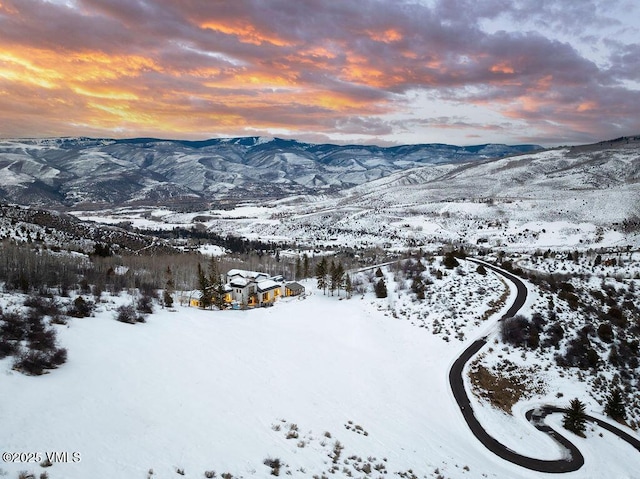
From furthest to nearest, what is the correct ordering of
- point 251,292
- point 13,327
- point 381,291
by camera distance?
point 251,292 → point 381,291 → point 13,327

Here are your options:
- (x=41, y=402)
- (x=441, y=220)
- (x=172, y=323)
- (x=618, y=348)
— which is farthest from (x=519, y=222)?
(x=41, y=402)

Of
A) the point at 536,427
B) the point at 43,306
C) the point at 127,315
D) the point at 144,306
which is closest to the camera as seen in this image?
the point at 536,427

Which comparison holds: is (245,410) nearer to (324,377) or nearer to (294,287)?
(324,377)

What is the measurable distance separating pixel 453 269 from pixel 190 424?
4996 centimetres

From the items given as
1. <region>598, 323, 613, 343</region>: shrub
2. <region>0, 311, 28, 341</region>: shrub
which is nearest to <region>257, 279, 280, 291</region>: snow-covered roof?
<region>0, 311, 28, 341</region>: shrub

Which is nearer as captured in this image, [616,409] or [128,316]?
[616,409]

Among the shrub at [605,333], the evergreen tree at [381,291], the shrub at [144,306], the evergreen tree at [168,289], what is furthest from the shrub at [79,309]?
the shrub at [605,333]

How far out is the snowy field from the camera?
14.7 meters

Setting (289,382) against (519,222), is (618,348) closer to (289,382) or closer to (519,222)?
(289,382)

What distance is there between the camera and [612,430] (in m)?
27.5

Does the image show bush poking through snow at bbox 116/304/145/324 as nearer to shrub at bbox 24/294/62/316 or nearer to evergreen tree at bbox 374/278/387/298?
shrub at bbox 24/294/62/316

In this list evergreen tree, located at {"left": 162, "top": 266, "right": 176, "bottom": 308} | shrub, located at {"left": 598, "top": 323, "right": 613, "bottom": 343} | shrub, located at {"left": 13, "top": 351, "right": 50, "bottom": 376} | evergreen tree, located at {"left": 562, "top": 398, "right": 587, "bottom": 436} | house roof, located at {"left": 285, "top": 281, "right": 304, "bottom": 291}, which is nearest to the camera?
shrub, located at {"left": 13, "top": 351, "right": 50, "bottom": 376}

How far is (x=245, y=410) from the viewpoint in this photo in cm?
2045

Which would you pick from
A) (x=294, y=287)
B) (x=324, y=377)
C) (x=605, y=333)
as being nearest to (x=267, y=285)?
(x=294, y=287)
